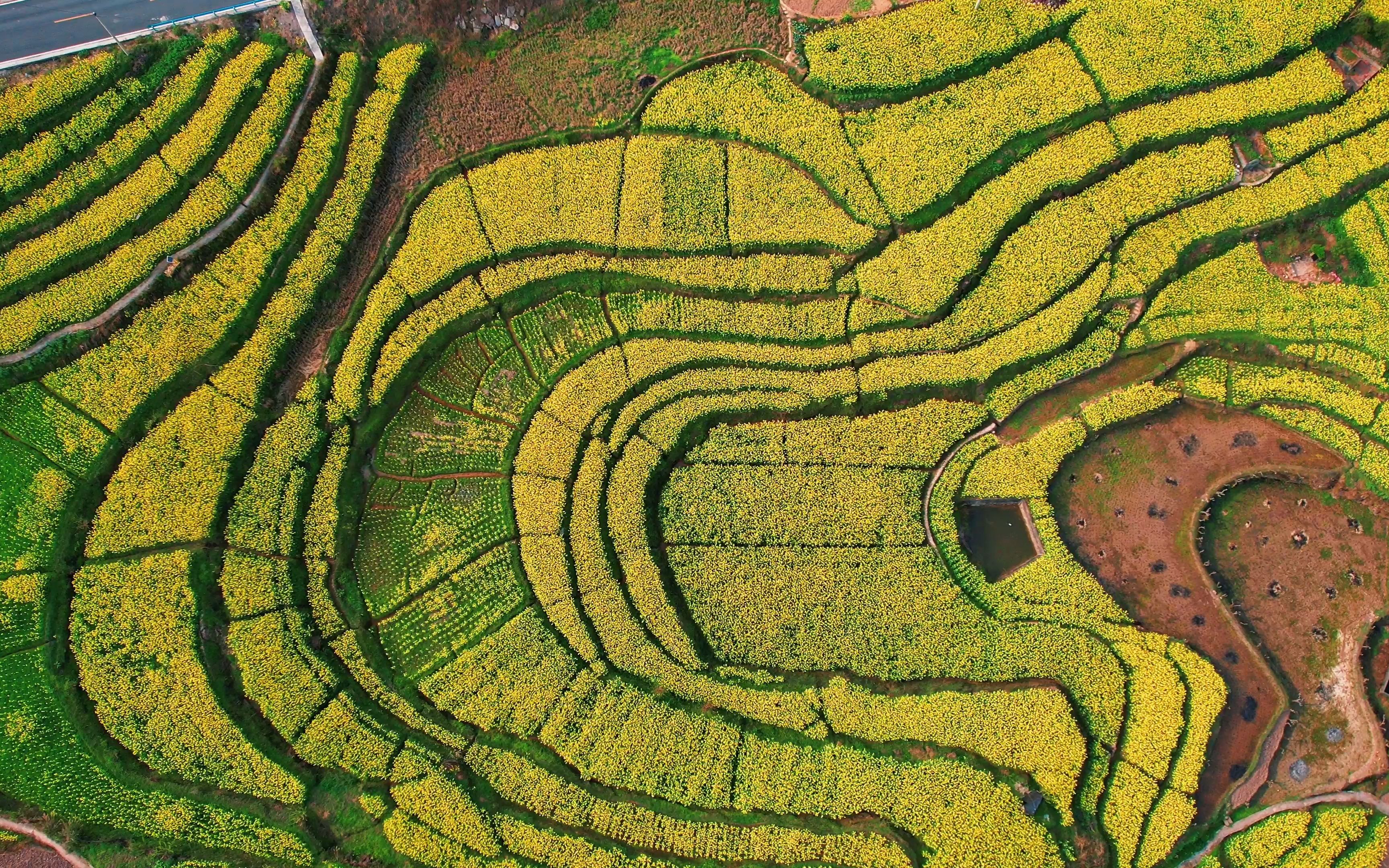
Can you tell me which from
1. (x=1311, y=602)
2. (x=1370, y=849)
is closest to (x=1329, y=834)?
(x=1370, y=849)

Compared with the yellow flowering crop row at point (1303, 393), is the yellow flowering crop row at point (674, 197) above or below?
above

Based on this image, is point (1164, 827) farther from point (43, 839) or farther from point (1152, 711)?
point (43, 839)

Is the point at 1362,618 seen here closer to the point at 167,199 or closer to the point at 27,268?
the point at 167,199

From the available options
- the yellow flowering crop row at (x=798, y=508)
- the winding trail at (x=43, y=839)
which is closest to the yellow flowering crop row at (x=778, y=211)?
the yellow flowering crop row at (x=798, y=508)

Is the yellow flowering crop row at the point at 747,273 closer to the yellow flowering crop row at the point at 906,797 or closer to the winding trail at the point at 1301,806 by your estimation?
the yellow flowering crop row at the point at 906,797

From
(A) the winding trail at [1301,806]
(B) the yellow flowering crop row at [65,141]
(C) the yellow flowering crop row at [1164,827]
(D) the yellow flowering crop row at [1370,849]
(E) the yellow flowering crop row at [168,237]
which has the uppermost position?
(B) the yellow flowering crop row at [65,141]

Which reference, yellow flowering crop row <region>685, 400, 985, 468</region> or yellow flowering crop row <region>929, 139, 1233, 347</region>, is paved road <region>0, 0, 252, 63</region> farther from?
yellow flowering crop row <region>929, 139, 1233, 347</region>
